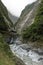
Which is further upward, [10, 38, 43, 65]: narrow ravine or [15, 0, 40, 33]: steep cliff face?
[10, 38, 43, 65]: narrow ravine

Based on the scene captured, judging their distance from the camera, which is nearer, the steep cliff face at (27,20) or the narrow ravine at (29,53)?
the narrow ravine at (29,53)

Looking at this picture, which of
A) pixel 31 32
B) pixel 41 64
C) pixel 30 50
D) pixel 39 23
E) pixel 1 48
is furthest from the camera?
pixel 31 32

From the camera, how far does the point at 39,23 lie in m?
64.4

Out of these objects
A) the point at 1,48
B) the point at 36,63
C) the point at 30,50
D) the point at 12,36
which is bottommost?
the point at 12,36

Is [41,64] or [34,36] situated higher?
[41,64]

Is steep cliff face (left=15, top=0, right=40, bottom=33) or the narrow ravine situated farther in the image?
steep cliff face (left=15, top=0, right=40, bottom=33)

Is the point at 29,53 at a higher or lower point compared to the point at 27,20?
higher

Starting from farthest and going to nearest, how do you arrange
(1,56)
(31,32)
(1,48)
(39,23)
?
(31,32)
(39,23)
(1,48)
(1,56)

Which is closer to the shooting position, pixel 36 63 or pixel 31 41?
pixel 36 63

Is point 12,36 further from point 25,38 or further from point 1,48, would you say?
point 1,48

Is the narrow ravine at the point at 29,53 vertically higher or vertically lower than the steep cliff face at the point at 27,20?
higher

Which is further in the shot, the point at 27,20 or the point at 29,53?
the point at 27,20

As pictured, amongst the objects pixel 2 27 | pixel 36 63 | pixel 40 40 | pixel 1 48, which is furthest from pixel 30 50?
pixel 1 48

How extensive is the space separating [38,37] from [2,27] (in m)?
20.7
